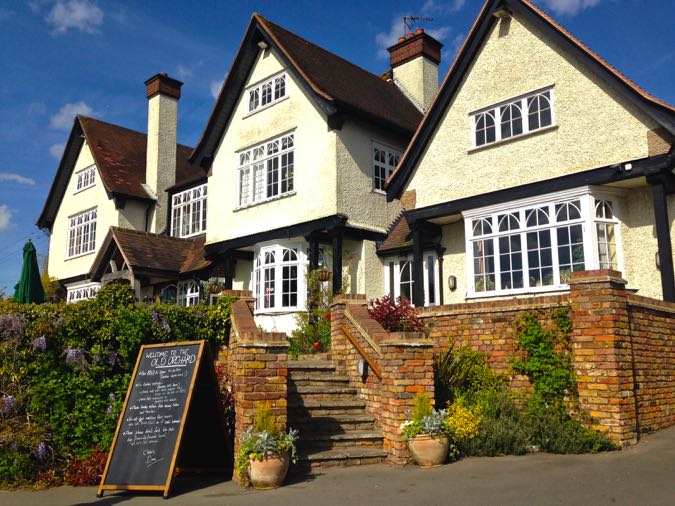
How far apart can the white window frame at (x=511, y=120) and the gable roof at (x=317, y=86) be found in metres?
3.64

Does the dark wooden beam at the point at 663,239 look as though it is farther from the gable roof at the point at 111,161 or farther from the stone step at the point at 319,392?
the gable roof at the point at 111,161

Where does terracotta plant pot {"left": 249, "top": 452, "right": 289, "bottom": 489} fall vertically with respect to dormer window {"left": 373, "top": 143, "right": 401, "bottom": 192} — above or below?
below

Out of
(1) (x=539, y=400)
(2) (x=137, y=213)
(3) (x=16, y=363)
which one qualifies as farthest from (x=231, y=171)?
(1) (x=539, y=400)

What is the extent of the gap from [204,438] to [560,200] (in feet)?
26.7

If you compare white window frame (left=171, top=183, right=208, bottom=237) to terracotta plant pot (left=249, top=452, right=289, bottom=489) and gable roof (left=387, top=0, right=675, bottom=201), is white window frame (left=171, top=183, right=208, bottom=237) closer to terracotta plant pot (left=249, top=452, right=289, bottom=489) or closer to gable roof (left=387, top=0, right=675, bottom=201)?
gable roof (left=387, top=0, right=675, bottom=201)

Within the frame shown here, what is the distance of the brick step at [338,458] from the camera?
7836 millimetres

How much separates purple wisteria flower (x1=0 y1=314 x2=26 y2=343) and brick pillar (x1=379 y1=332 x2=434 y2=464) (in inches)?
200

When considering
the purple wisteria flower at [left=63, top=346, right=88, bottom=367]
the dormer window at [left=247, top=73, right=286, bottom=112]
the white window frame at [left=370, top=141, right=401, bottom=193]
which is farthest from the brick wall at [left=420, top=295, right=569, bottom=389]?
the dormer window at [left=247, top=73, right=286, bottom=112]

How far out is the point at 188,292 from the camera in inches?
830

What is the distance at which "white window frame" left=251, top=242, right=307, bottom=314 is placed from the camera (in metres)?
17.0

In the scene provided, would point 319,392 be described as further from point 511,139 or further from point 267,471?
point 511,139

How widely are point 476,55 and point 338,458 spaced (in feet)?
32.3

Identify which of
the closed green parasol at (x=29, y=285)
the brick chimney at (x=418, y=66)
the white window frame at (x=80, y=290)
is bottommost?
the closed green parasol at (x=29, y=285)

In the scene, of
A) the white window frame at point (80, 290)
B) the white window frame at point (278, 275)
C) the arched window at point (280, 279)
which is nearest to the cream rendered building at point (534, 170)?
the white window frame at point (278, 275)
